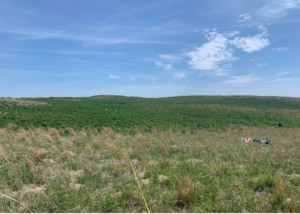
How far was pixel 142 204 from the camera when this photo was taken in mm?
3262

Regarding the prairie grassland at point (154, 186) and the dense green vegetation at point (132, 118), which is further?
the dense green vegetation at point (132, 118)

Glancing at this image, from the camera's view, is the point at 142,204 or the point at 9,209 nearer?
the point at 9,209

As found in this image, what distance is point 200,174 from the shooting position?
4.34m

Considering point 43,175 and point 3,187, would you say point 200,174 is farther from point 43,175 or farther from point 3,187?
point 3,187

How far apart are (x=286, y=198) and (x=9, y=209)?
5361 millimetres

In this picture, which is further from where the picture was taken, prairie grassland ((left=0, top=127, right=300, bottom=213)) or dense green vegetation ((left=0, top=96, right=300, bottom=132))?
dense green vegetation ((left=0, top=96, right=300, bottom=132))

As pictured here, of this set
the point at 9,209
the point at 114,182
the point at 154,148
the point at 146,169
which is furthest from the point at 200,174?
the point at 9,209

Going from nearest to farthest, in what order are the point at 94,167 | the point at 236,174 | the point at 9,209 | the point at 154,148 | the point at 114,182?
1. the point at 9,209
2. the point at 114,182
3. the point at 236,174
4. the point at 94,167
5. the point at 154,148

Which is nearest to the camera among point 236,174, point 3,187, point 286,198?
point 286,198

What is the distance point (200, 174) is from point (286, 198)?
70.6 inches

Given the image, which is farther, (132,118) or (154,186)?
(132,118)

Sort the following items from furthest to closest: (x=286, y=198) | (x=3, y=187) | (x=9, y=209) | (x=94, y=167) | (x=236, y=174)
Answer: (x=94, y=167), (x=236, y=174), (x=3, y=187), (x=286, y=198), (x=9, y=209)

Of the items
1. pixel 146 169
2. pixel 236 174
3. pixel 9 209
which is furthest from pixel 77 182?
pixel 236 174

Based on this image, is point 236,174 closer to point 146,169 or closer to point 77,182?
point 146,169
